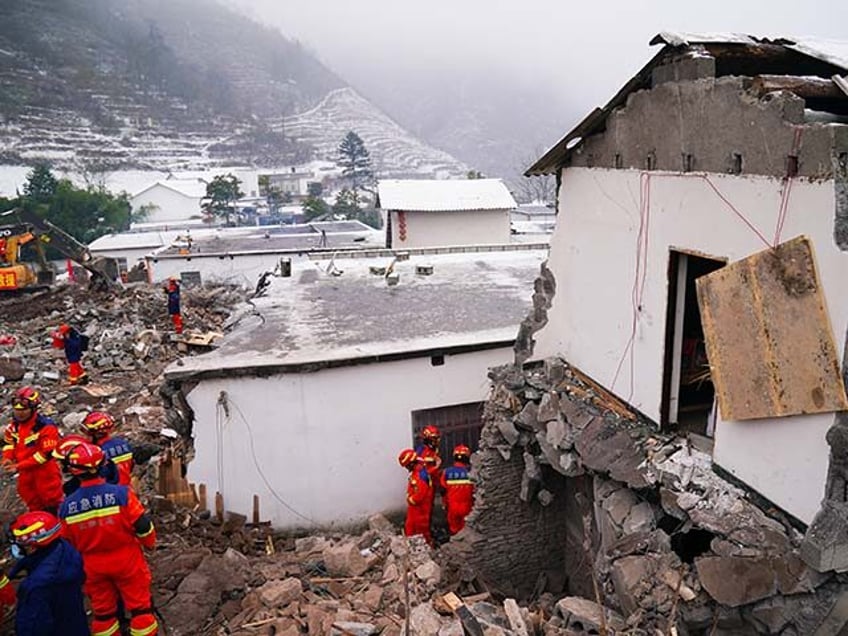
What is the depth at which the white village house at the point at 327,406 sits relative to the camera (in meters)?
8.88

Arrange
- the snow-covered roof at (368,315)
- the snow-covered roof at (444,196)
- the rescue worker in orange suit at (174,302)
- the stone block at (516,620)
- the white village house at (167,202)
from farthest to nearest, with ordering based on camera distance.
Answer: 1. the white village house at (167,202)
2. the snow-covered roof at (444,196)
3. the rescue worker in orange suit at (174,302)
4. the snow-covered roof at (368,315)
5. the stone block at (516,620)

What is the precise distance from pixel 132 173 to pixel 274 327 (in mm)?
74001

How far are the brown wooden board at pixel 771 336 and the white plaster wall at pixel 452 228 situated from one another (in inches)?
848

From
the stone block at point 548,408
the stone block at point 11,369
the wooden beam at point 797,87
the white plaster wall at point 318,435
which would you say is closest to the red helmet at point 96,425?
the white plaster wall at point 318,435

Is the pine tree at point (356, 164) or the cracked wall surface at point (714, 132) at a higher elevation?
the pine tree at point (356, 164)

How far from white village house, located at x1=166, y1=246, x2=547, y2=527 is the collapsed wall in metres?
1.74

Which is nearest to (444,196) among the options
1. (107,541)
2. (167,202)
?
(107,541)

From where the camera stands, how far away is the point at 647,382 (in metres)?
5.78

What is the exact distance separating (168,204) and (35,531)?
191ft

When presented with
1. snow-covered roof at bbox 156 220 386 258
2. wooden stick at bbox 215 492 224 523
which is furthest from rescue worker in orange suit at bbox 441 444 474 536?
snow-covered roof at bbox 156 220 386 258

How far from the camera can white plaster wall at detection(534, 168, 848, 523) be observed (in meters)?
4.04

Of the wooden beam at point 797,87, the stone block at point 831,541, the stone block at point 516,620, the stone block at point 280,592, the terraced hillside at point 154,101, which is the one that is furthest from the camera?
the terraced hillside at point 154,101

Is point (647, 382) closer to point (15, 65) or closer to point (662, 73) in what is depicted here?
point (662, 73)

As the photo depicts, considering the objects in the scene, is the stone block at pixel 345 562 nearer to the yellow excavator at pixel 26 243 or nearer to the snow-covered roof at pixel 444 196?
the yellow excavator at pixel 26 243
